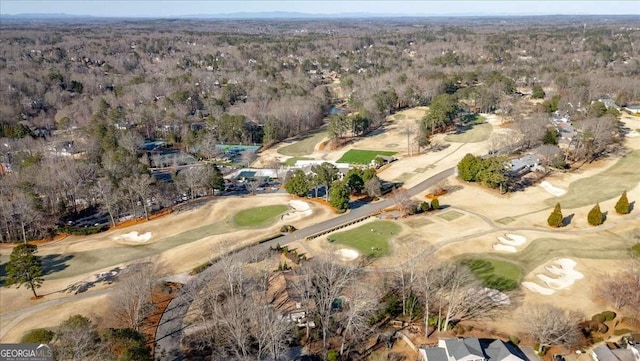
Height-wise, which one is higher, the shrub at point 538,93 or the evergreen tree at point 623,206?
the shrub at point 538,93

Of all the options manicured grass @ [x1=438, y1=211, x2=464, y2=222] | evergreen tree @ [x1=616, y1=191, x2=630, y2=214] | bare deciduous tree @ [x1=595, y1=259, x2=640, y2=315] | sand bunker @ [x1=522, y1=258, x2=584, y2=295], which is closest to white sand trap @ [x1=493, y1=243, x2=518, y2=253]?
sand bunker @ [x1=522, y1=258, x2=584, y2=295]

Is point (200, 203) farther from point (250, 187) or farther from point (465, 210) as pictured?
point (465, 210)

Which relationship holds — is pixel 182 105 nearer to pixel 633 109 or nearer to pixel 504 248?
pixel 504 248

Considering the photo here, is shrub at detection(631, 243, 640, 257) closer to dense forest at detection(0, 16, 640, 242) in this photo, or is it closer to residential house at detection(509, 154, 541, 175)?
residential house at detection(509, 154, 541, 175)

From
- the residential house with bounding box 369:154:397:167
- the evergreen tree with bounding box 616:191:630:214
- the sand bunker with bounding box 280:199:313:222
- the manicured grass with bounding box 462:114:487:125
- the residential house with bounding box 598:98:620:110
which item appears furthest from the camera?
the residential house with bounding box 598:98:620:110

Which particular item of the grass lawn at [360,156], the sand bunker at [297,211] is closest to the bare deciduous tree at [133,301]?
the sand bunker at [297,211]

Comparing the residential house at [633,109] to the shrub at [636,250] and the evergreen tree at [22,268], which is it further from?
the evergreen tree at [22,268]
